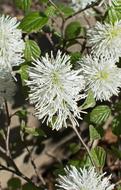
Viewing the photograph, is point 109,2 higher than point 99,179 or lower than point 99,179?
higher

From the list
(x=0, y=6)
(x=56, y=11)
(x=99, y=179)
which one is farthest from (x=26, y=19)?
(x=0, y=6)

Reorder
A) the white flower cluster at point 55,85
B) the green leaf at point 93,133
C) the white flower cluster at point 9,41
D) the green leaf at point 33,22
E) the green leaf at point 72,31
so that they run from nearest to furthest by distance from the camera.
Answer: the white flower cluster at point 55,85, the white flower cluster at point 9,41, the green leaf at point 33,22, the green leaf at point 93,133, the green leaf at point 72,31

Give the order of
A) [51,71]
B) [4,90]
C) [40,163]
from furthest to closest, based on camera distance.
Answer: [40,163] < [4,90] < [51,71]

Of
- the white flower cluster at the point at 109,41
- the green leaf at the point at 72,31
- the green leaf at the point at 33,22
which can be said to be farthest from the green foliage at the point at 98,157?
the green leaf at the point at 72,31

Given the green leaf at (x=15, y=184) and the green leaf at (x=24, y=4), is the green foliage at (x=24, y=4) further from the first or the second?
the green leaf at (x=15, y=184)

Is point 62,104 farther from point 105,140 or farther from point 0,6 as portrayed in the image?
point 0,6

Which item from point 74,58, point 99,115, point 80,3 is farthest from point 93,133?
point 80,3

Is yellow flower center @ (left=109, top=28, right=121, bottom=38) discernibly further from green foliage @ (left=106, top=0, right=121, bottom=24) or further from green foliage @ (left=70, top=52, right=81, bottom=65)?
green foliage @ (left=70, top=52, right=81, bottom=65)
